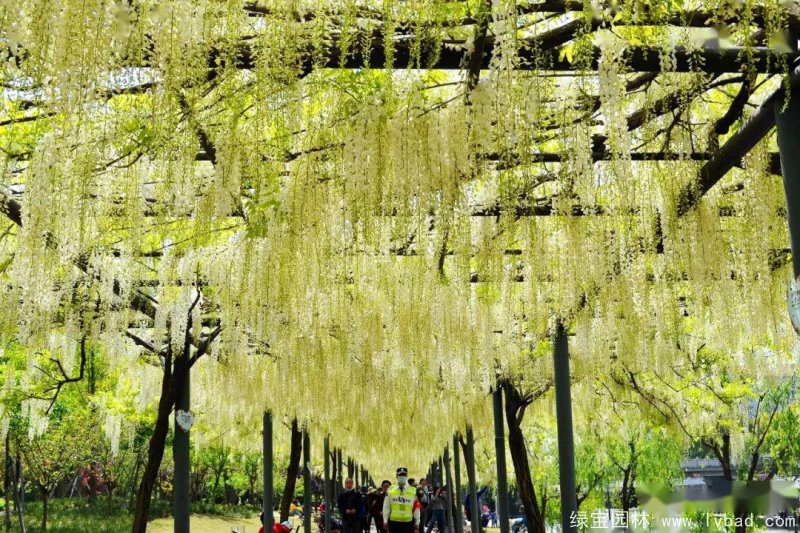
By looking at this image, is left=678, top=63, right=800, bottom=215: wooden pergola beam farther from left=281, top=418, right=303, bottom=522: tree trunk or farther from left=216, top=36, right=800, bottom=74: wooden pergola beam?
left=281, top=418, right=303, bottom=522: tree trunk

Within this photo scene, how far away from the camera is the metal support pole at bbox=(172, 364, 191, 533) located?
23.9 feet

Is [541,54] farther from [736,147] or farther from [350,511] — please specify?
[350,511]

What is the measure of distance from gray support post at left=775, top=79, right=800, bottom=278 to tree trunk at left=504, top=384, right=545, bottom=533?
8168 mm

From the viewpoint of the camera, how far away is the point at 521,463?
11742mm

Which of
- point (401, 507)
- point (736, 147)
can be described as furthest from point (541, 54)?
point (401, 507)

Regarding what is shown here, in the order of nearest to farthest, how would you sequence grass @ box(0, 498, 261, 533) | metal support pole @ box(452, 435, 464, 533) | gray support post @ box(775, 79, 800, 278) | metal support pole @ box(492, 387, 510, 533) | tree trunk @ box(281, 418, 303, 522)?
gray support post @ box(775, 79, 800, 278) → metal support pole @ box(492, 387, 510, 533) → tree trunk @ box(281, 418, 303, 522) → metal support pole @ box(452, 435, 464, 533) → grass @ box(0, 498, 261, 533)

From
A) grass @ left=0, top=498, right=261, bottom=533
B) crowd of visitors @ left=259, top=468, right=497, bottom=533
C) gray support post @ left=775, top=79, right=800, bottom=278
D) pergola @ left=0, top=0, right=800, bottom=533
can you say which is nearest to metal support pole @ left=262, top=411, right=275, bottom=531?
crowd of visitors @ left=259, top=468, right=497, bottom=533

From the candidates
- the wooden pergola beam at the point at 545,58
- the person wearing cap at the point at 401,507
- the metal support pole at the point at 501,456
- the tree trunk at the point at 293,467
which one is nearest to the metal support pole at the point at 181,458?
the person wearing cap at the point at 401,507

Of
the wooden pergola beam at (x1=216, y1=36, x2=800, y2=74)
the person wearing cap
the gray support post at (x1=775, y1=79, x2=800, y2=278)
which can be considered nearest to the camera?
the wooden pergola beam at (x1=216, y1=36, x2=800, y2=74)

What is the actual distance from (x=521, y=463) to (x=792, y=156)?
8.65m

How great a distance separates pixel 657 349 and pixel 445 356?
320cm

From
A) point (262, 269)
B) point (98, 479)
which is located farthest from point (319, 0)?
point (98, 479)

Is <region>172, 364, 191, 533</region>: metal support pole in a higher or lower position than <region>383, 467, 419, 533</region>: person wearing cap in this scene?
higher

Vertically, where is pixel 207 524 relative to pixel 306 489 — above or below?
below
